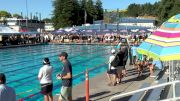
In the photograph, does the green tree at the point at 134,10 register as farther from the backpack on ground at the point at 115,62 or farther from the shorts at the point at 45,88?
the shorts at the point at 45,88

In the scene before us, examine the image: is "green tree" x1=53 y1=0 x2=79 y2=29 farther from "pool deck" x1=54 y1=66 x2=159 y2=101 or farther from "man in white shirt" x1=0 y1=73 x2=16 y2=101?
"man in white shirt" x1=0 y1=73 x2=16 y2=101

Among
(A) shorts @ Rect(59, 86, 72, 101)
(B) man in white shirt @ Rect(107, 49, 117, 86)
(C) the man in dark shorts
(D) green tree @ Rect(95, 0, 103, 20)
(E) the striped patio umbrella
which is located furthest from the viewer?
(D) green tree @ Rect(95, 0, 103, 20)

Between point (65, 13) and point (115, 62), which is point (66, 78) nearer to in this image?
point (115, 62)

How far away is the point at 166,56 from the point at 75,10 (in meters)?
90.4

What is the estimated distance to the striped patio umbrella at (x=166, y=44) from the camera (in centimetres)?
490

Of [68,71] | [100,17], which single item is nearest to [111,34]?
[68,71]

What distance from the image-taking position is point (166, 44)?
5082 millimetres

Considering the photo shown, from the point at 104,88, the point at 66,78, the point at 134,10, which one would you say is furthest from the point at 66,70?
the point at 134,10

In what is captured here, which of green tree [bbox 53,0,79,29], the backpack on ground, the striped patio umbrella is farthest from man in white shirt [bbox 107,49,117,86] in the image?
green tree [bbox 53,0,79,29]

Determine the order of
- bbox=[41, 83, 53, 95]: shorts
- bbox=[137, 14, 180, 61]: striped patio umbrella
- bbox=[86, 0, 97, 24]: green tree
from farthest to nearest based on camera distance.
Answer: bbox=[86, 0, 97, 24]: green tree
bbox=[41, 83, 53, 95]: shorts
bbox=[137, 14, 180, 61]: striped patio umbrella

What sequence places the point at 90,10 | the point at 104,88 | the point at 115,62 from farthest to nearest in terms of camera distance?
1. the point at 90,10
2. the point at 115,62
3. the point at 104,88

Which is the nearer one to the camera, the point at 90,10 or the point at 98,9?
the point at 90,10

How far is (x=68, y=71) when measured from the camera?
899 centimetres

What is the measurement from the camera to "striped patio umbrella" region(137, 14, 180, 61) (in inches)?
193
